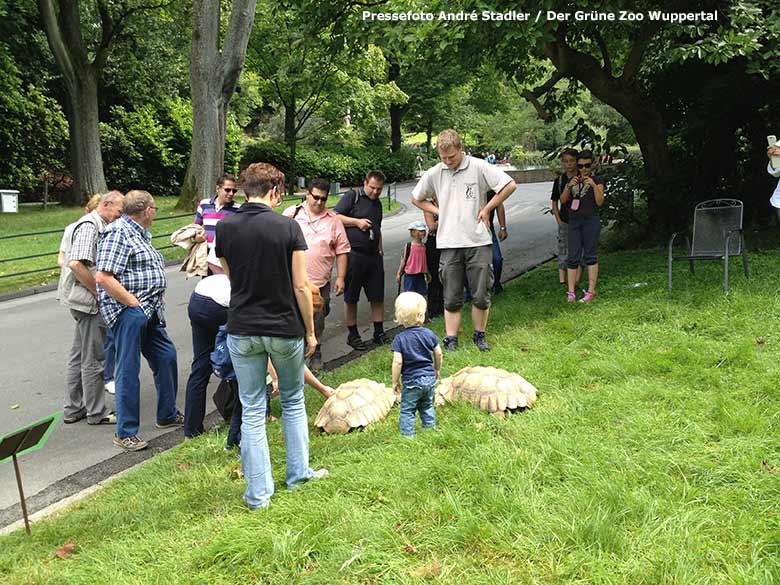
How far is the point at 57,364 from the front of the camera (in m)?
7.88

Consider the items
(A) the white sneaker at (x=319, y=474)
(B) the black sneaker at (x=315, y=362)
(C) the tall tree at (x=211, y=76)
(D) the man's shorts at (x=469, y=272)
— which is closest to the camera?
(A) the white sneaker at (x=319, y=474)

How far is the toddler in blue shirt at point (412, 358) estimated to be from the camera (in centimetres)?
459

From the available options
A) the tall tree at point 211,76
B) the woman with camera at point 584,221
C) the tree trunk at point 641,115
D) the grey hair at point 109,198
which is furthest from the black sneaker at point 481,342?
the tall tree at point 211,76

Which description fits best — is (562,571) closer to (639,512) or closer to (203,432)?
(639,512)

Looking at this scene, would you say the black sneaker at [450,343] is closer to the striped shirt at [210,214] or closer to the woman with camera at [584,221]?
the woman with camera at [584,221]

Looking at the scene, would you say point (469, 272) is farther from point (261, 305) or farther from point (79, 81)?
point (79, 81)

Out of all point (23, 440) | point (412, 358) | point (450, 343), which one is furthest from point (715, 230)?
point (23, 440)

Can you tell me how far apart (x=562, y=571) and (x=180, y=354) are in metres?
6.21

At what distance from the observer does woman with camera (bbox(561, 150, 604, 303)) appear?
323 inches

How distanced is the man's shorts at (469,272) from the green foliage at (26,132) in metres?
22.1

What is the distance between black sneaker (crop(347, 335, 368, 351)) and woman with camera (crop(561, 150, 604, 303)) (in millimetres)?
2542

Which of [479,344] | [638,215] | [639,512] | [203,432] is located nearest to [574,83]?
[638,215]

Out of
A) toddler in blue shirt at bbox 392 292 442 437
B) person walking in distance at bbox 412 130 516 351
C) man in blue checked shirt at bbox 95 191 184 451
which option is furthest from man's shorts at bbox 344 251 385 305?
toddler in blue shirt at bbox 392 292 442 437

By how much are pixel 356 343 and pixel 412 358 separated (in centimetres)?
352
